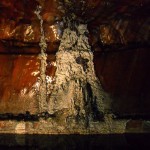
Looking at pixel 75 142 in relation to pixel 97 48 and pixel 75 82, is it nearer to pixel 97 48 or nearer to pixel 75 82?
pixel 75 82

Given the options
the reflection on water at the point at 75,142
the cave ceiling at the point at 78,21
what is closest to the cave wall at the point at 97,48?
the cave ceiling at the point at 78,21

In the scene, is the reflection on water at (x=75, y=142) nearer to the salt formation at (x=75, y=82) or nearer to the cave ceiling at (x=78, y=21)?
the salt formation at (x=75, y=82)

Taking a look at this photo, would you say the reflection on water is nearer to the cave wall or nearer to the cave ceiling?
the cave wall

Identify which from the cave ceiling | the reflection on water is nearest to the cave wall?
the cave ceiling

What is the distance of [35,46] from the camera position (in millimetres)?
2668

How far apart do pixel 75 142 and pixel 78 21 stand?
2.96 ft

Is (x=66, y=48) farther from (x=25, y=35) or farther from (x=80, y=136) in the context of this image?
(x=80, y=136)

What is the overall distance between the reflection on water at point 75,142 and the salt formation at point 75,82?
0.21m

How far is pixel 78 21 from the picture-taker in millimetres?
2639

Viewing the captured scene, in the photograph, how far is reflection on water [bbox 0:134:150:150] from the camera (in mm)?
2374

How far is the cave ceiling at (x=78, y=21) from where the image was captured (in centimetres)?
251

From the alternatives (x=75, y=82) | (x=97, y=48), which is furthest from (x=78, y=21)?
(x=75, y=82)

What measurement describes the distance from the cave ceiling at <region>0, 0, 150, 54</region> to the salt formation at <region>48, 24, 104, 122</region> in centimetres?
8

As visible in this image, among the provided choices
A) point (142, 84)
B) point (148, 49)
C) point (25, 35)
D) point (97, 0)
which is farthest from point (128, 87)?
point (25, 35)
